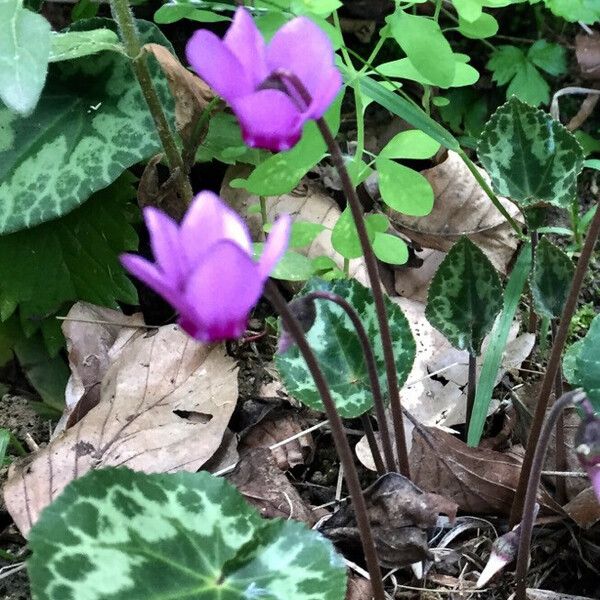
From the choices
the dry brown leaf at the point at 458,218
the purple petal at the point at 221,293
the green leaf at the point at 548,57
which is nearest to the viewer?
the purple petal at the point at 221,293

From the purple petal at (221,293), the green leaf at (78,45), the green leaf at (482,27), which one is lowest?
the green leaf at (482,27)

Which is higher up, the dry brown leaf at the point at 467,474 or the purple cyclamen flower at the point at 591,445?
the purple cyclamen flower at the point at 591,445

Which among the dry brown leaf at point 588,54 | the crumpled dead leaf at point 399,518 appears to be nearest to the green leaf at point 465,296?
the crumpled dead leaf at point 399,518

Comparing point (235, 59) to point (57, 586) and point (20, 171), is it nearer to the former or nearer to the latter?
point (57, 586)

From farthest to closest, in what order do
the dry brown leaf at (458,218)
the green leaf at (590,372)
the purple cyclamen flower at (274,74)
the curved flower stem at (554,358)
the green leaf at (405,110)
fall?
the dry brown leaf at (458,218), the green leaf at (405,110), the green leaf at (590,372), the curved flower stem at (554,358), the purple cyclamen flower at (274,74)

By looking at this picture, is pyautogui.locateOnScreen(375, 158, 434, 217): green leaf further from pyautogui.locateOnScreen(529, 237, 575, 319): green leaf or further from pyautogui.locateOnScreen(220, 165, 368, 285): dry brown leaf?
pyautogui.locateOnScreen(220, 165, 368, 285): dry brown leaf

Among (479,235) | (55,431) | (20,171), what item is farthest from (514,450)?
(20,171)

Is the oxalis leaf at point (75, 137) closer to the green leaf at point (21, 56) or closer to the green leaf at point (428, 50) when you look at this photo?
the green leaf at point (21, 56)
